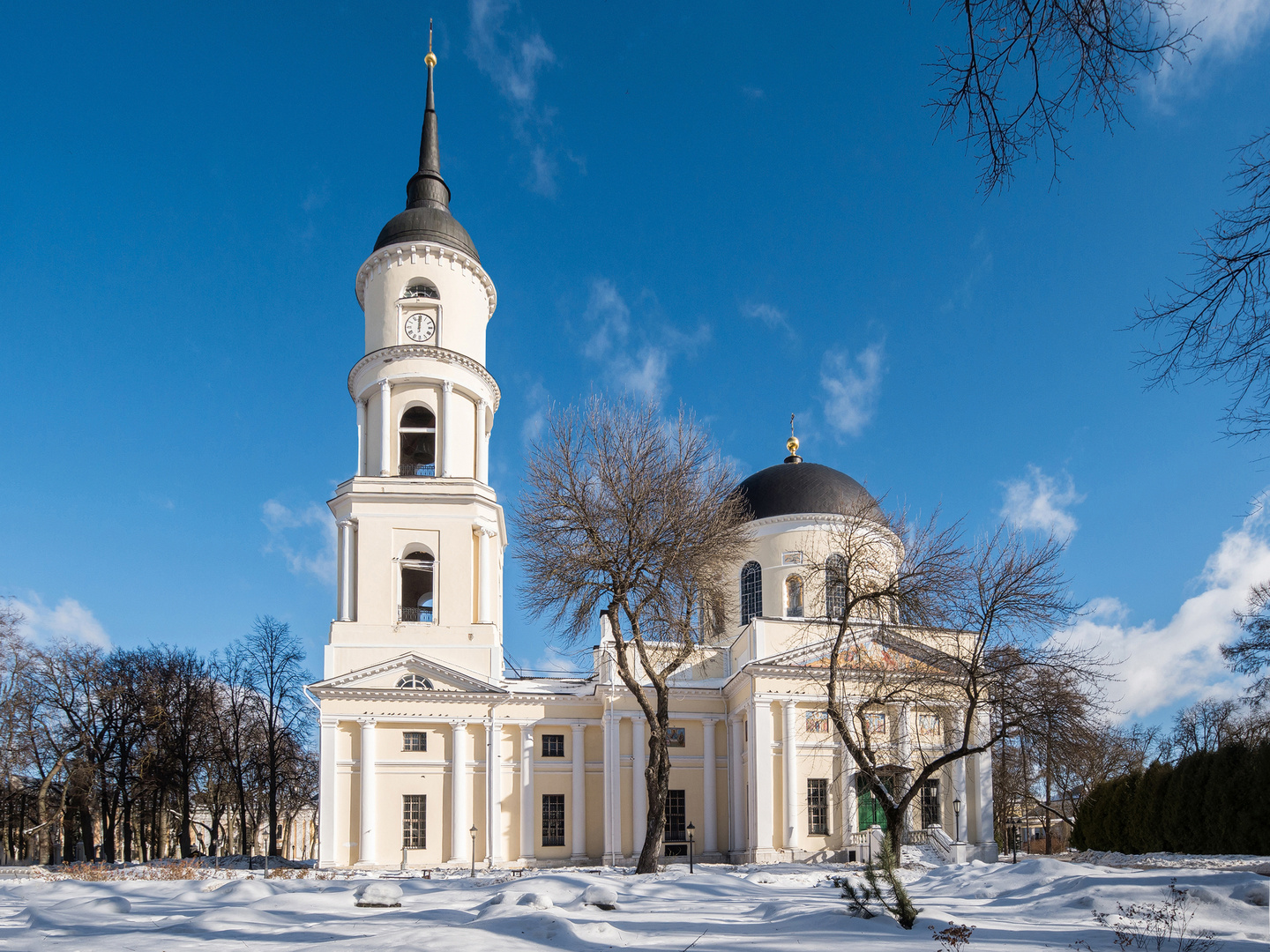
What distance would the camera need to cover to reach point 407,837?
31438mm

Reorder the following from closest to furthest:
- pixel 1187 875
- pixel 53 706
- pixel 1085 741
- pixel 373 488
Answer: pixel 1187 875 < pixel 1085 741 < pixel 373 488 < pixel 53 706

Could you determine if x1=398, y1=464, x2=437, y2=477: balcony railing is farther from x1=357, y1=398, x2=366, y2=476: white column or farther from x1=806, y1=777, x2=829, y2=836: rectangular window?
x1=806, y1=777, x2=829, y2=836: rectangular window

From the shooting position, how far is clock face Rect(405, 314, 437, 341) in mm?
34906

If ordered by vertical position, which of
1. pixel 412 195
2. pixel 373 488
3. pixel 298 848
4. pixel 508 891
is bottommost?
pixel 298 848

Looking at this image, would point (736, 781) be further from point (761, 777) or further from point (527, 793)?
point (527, 793)

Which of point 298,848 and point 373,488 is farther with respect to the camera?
point 298,848

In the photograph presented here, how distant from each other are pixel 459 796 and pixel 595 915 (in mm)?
21616

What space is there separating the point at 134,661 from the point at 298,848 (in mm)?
65799

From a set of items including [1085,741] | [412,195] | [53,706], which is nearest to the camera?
[1085,741]

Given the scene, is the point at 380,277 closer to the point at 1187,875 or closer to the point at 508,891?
the point at 508,891

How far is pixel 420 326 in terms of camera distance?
35000mm

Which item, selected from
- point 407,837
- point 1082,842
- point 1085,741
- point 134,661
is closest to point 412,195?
point 407,837

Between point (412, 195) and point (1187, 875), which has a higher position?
point (412, 195)

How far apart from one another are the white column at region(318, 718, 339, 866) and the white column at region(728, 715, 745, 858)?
12.8 meters
